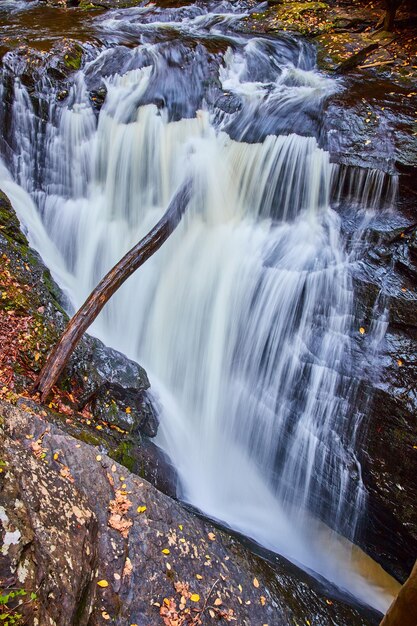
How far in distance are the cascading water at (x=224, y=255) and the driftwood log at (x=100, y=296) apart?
0.52m

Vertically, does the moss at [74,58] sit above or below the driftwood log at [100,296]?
above

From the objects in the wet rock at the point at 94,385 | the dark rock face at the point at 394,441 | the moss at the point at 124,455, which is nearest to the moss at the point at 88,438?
the wet rock at the point at 94,385

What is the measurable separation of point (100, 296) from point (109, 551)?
288cm

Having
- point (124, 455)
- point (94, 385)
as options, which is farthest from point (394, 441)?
point (94, 385)

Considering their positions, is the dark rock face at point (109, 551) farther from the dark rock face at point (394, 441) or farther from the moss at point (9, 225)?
the moss at point (9, 225)

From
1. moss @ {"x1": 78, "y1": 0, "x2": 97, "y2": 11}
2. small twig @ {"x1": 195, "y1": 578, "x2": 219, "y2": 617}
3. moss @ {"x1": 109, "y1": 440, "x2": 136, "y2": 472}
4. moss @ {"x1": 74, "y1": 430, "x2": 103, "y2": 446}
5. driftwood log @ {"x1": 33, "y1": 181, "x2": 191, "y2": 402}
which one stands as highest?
moss @ {"x1": 78, "y1": 0, "x2": 97, "y2": 11}

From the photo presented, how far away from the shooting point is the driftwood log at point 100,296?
460cm

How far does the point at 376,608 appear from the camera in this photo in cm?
482

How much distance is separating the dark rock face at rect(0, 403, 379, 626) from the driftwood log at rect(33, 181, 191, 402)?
983mm

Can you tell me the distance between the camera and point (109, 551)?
3180mm

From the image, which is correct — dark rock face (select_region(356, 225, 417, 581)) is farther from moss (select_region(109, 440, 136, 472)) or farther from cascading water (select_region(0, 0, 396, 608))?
moss (select_region(109, 440, 136, 472))

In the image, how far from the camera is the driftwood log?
4598mm

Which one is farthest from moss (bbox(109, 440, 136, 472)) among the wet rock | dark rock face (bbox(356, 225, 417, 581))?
dark rock face (bbox(356, 225, 417, 581))

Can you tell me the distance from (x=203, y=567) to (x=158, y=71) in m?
8.51
